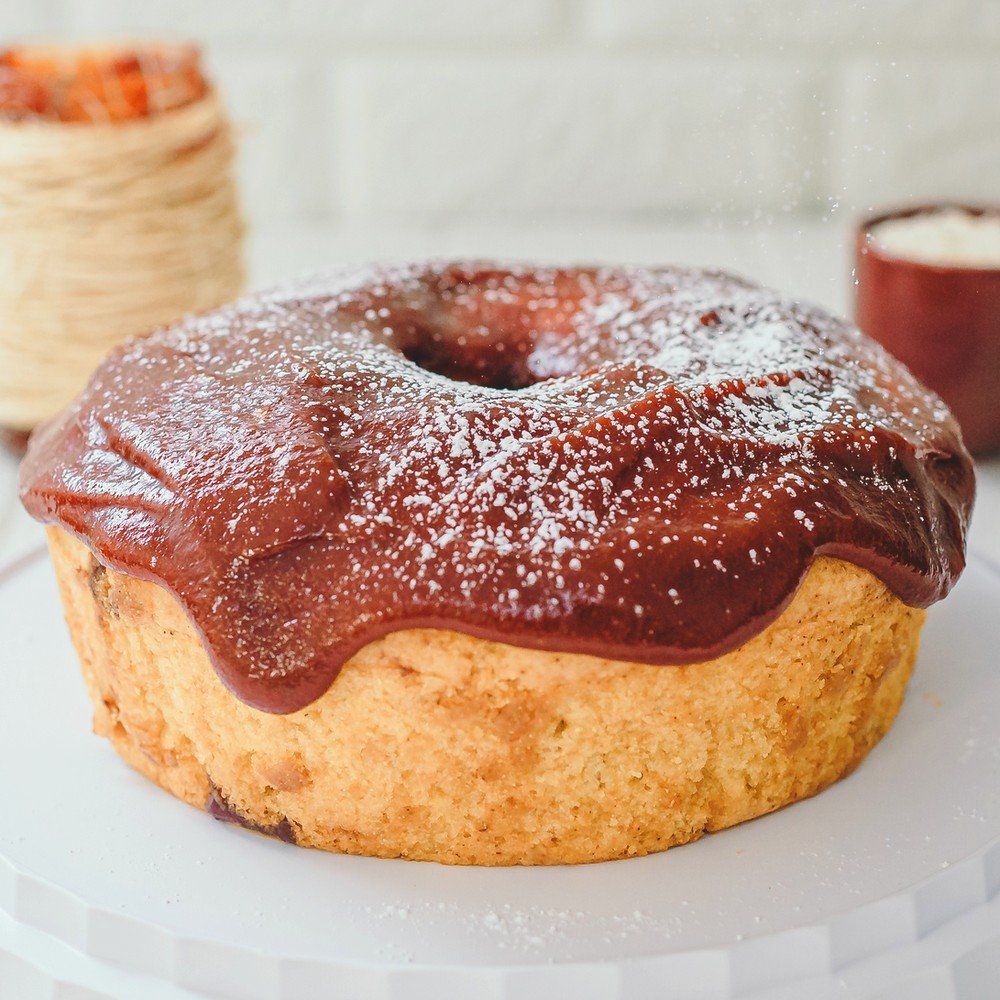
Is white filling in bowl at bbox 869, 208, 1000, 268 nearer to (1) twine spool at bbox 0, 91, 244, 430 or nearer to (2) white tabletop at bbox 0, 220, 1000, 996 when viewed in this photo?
(2) white tabletop at bbox 0, 220, 1000, 996

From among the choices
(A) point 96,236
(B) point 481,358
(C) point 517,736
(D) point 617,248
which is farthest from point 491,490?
(D) point 617,248

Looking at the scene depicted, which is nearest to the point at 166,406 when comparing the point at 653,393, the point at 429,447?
the point at 429,447

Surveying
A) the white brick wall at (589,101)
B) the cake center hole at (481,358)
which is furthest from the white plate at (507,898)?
the white brick wall at (589,101)

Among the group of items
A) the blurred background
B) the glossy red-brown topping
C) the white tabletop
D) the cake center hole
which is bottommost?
the white tabletop

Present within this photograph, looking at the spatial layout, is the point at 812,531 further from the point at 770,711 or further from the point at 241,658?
the point at 241,658

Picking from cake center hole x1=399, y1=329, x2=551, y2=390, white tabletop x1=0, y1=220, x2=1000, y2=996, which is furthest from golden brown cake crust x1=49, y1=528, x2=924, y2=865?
white tabletop x1=0, y1=220, x2=1000, y2=996

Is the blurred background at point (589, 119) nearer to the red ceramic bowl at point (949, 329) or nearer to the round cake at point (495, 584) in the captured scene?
the red ceramic bowl at point (949, 329)

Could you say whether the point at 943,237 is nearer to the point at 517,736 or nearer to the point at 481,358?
the point at 481,358
